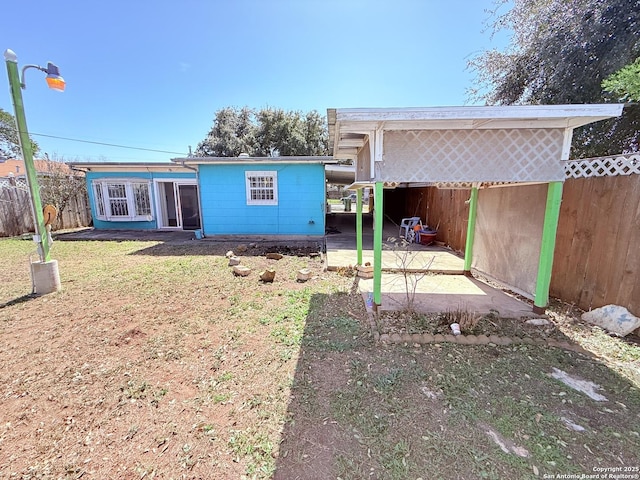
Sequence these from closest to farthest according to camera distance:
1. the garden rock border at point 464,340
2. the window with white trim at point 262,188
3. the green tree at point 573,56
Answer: the garden rock border at point 464,340 < the green tree at point 573,56 < the window with white trim at point 262,188

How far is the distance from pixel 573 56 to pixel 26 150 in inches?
362

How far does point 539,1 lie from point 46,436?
935 centimetres

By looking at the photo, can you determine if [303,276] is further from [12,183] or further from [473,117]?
[12,183]

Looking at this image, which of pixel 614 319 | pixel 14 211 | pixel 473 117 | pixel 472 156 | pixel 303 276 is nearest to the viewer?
pixel 473 117

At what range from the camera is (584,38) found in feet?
15.0

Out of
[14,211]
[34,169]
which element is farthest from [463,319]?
[14,211]

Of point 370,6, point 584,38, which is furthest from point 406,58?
point 584,38

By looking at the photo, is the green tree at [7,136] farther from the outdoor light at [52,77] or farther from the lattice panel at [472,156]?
the lattice panel at [472,156]

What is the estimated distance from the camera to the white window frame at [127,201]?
10719 mm

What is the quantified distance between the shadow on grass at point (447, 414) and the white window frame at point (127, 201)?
36.4ft

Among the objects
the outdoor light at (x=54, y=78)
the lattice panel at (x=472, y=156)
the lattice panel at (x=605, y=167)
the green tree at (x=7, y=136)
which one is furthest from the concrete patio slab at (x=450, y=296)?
the green tree at (x=7, y=136)

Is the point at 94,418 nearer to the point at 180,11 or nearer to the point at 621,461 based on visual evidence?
the point at 621,461

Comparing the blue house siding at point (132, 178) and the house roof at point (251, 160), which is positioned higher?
the house roof at point (251, 160)

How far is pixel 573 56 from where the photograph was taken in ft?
15.6
